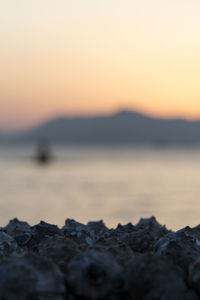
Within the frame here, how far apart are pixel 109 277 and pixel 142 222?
7.50 ft

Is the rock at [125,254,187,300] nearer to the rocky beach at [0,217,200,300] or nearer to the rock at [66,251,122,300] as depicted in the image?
the rocky beach at [0,217,200,300]

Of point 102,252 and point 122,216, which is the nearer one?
point 102,252

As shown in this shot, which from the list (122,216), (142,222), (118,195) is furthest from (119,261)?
(118,195)

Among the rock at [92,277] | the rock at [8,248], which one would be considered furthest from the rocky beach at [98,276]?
Answer: the rock at [8,248]

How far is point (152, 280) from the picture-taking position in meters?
3.87

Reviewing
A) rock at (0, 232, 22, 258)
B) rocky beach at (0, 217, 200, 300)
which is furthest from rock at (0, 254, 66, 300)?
rock at (0, 232, 22, 258)

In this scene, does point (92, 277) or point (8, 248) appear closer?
→ point (92, 277)

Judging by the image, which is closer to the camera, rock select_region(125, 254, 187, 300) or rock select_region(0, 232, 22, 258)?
rock select_region(125, 254, 187, 300)

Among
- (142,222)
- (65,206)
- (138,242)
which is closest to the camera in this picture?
(138,242)

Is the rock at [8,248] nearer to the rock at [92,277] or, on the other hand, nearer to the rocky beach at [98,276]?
the rocky beach at [98,276]

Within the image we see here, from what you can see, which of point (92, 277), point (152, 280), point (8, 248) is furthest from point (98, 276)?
point (8, 248)

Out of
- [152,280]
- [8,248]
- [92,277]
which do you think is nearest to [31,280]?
[92,277]

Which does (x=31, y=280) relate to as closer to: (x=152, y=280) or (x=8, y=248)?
(x=152, y=280)

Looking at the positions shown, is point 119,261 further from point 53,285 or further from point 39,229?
point 39,229
